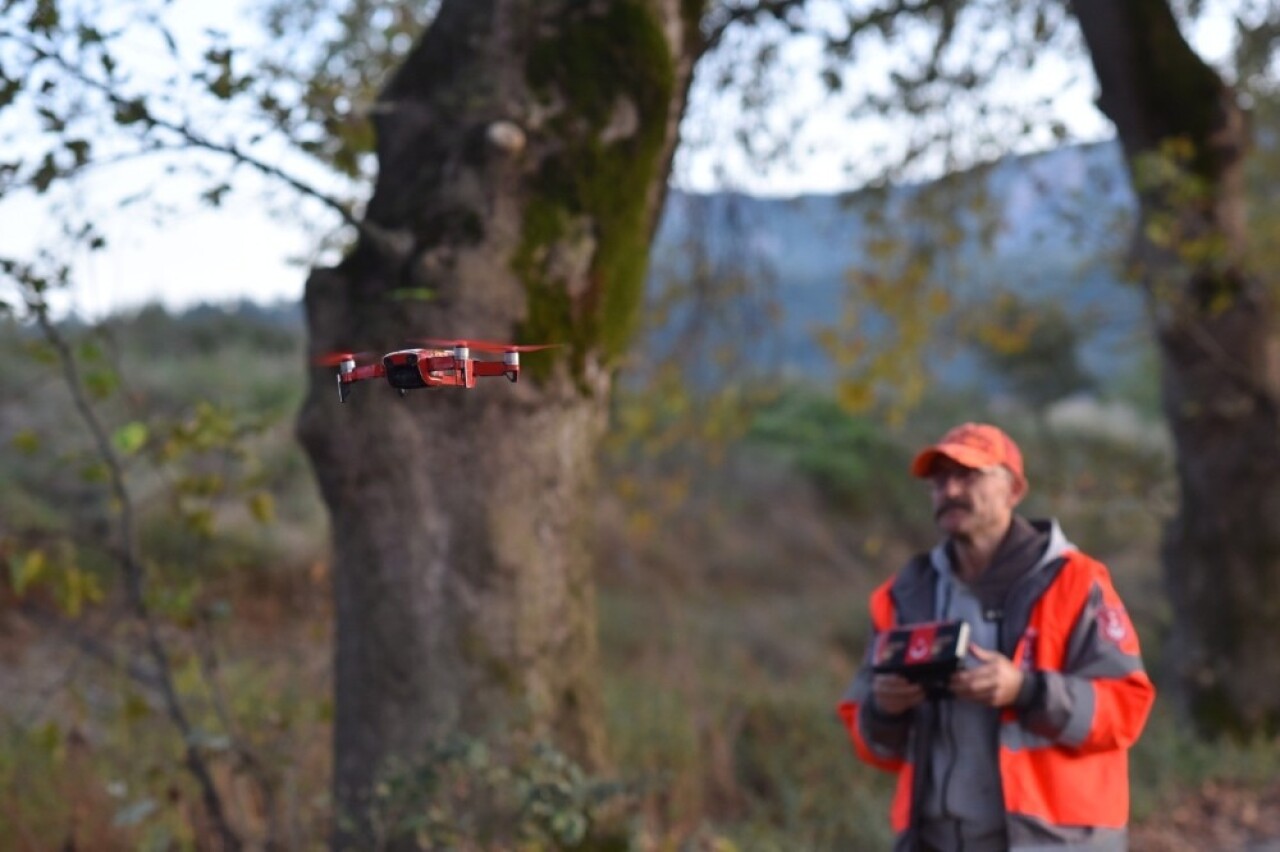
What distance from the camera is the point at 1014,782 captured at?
14.0 feet

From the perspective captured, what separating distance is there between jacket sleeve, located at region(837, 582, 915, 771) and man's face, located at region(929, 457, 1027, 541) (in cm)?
34

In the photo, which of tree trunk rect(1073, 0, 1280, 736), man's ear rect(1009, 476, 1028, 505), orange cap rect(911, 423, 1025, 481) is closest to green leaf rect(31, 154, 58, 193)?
orange cap rect(911, 423, 1025, 481)

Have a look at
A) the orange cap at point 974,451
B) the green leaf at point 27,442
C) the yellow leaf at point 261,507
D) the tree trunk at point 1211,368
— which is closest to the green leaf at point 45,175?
the green leaf at point 27,442

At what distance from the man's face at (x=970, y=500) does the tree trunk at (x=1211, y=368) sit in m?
6.70

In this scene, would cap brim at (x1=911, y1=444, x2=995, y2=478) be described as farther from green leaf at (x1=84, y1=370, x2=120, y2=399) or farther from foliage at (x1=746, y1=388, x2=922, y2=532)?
foliage at (x1=746, y1=388, x2=922, y2=532)

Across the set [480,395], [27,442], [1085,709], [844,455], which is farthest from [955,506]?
[844,455]

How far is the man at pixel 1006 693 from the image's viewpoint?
4.23m

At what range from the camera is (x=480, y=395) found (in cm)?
571

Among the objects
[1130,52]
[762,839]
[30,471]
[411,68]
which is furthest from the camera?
[30,471]

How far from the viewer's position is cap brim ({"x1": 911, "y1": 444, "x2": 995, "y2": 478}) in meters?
4.35

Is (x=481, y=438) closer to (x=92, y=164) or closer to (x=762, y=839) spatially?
(x=92, y=164)

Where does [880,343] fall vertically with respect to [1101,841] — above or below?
above

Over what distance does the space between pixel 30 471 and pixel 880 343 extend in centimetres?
947

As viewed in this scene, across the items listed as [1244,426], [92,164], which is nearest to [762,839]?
[92,164]
